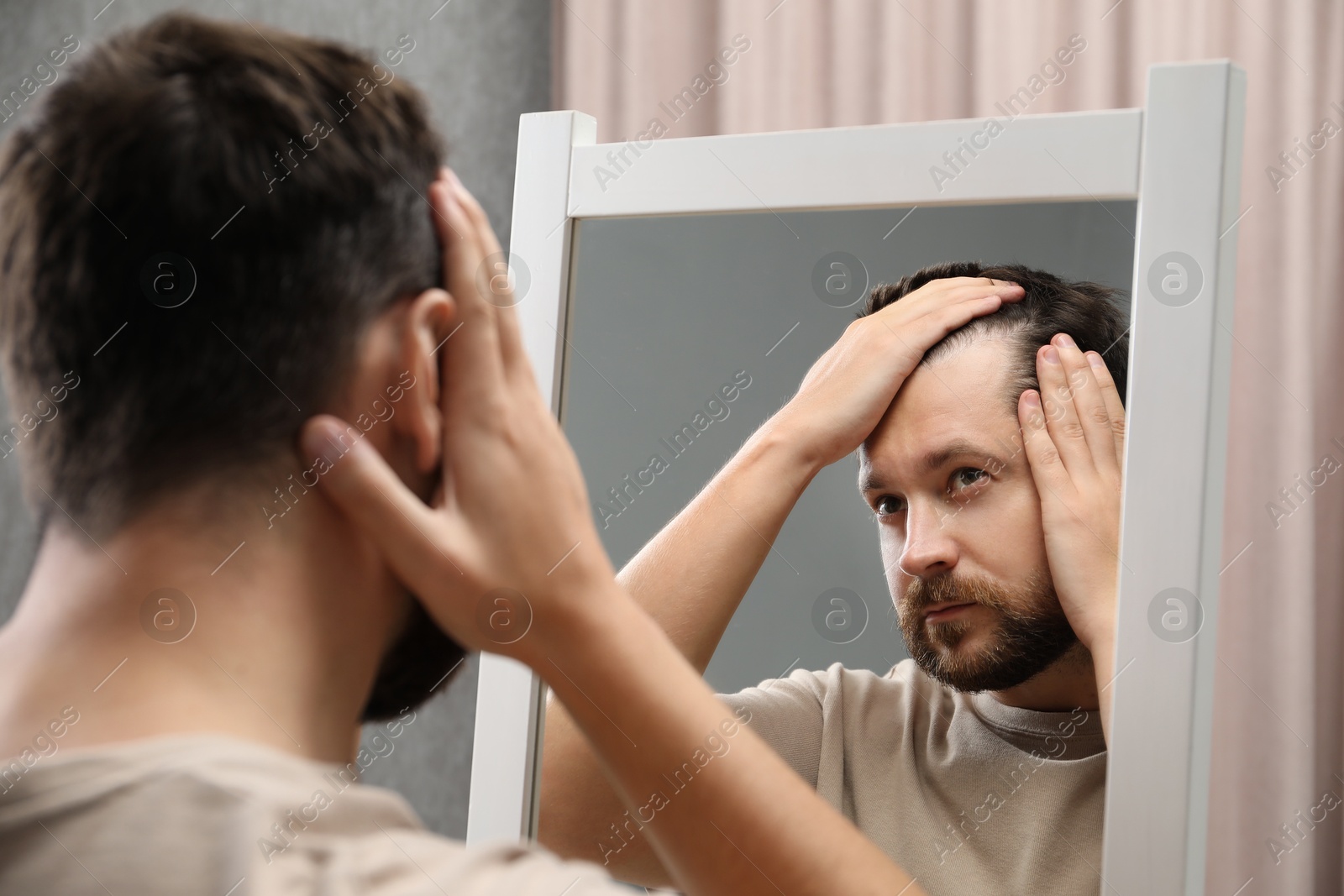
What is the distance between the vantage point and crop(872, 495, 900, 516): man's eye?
660 millimetres

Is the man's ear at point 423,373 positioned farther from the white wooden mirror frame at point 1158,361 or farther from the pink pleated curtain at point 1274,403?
the pink pleated curtain at point 1274,403

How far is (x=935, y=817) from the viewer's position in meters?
0.64

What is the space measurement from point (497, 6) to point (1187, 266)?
1.23 metres

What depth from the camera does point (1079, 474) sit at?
619mm

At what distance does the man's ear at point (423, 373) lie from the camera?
0.45 m

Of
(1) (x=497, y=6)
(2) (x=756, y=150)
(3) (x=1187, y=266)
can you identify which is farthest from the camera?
(1) (x=497, y=6)

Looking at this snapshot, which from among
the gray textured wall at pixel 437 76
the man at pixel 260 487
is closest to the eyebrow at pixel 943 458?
the man at pixel 260 487

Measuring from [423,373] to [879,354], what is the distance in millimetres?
313

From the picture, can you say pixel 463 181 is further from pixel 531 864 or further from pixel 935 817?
pixel 531 864

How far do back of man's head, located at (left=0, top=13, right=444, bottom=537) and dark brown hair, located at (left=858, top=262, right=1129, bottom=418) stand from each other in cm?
36

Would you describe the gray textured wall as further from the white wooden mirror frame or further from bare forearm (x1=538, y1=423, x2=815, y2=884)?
the white wooden mirror frame

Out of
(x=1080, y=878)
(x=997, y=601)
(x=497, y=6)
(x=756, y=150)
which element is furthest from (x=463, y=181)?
(x=1080, y=878)

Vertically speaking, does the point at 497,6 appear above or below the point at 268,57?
above

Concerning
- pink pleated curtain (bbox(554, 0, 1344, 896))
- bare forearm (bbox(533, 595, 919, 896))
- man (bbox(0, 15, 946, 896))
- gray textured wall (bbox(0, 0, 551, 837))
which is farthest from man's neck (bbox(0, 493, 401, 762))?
gray textured wall (bbox(0, 0, 551, 837))
